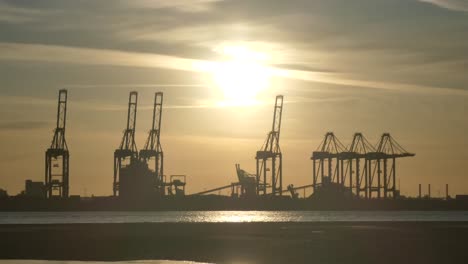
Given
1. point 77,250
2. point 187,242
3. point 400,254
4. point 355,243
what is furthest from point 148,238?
point 400,254

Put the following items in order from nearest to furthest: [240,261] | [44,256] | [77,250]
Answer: [240,261], [44,256], [77,250]

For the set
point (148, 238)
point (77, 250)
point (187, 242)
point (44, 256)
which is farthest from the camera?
point (148, 238)

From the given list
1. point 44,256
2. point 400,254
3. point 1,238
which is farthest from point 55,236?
point 400,254

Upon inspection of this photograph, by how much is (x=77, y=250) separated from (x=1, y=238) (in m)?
15.1

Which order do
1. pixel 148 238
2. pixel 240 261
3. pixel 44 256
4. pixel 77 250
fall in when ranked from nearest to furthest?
pixel 240 261, pixel 44 256, pixel 77 250, pixel 148 238

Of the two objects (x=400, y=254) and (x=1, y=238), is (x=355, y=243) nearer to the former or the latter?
(x=400, y=254)

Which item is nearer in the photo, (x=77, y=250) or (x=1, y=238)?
(x=77, y=250)

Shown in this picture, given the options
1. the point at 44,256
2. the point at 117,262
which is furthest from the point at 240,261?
the point at 44,256

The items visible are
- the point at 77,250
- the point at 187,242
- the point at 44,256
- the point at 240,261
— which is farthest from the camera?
the point at 187,242

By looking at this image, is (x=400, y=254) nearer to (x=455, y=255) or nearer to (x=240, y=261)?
(x=455, y=255)

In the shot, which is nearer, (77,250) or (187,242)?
(77,250)

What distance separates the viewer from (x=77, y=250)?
2194 inches

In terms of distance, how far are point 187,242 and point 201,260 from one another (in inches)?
488

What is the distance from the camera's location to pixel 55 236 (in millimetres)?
70250
